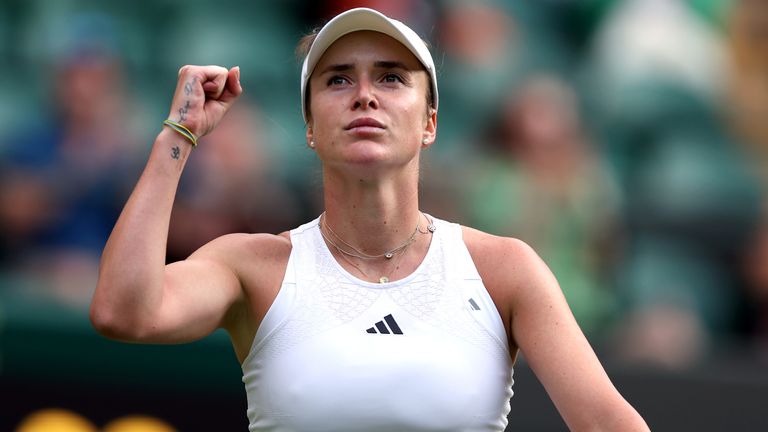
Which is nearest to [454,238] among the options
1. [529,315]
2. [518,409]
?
[529,315]

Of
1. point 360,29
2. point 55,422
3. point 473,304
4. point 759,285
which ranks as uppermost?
point 360,29

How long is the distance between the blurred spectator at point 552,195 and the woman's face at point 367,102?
3.23m

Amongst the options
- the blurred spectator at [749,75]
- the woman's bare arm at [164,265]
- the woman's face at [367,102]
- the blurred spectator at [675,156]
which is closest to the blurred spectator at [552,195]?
the blurred spectator at [675,156]

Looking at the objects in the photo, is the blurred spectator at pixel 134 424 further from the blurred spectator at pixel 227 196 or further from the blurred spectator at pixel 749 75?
the blurred spectator at pixel 749 75

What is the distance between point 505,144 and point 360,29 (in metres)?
3.53

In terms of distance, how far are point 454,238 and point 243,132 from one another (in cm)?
339

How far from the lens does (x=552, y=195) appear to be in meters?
6.84

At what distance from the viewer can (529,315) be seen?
3.46 meters

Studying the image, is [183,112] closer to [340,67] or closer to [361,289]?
[340,67]

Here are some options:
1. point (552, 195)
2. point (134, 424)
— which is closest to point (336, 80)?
point (134, 424)

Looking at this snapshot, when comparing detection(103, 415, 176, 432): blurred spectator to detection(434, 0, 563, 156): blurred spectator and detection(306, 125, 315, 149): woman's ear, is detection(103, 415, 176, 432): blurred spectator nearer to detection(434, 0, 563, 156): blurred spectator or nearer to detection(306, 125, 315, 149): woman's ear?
detection(306, 125, 315, 149): woman's ear

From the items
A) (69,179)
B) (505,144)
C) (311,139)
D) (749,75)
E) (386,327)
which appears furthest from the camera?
(749,75)

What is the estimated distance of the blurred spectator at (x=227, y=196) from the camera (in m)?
6.27

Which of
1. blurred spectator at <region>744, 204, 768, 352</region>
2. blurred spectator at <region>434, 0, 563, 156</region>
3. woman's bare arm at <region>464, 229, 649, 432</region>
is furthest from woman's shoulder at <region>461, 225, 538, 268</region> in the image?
blurred spectator at <region>434, 0, 563, 156</region>
